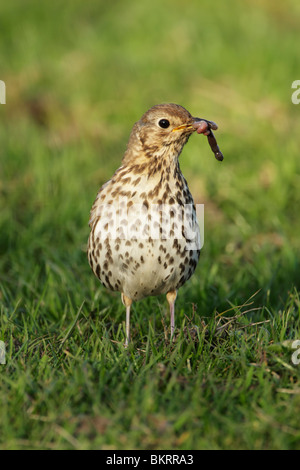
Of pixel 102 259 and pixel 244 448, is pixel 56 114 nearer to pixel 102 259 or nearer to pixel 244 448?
pixel 102 259

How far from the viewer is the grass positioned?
3666 millimetres

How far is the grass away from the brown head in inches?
43.9

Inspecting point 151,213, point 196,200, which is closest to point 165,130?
point 151,213

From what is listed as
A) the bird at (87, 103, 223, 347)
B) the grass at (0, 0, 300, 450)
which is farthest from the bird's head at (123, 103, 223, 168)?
the grass at (0, 0, 300, 450)

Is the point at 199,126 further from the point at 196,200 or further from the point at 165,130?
the point at 196,200

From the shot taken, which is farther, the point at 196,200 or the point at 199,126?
the point at 196,200

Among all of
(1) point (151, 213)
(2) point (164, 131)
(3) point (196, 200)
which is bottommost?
(3) point (196, 200)

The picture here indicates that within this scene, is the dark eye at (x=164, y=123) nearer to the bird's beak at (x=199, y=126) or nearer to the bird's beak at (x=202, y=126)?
the bird's beak at (x=199, y=126)

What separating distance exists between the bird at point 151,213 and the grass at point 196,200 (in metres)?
0.40

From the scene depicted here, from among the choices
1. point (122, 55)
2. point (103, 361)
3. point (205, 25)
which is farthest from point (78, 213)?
point (205, 25)

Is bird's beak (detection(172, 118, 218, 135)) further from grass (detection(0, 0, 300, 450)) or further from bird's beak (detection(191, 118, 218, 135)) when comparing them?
grass (detection(0, 0, 300, 450))

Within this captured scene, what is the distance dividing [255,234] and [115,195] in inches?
115

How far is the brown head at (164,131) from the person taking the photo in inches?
178

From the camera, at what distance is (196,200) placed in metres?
7.83
